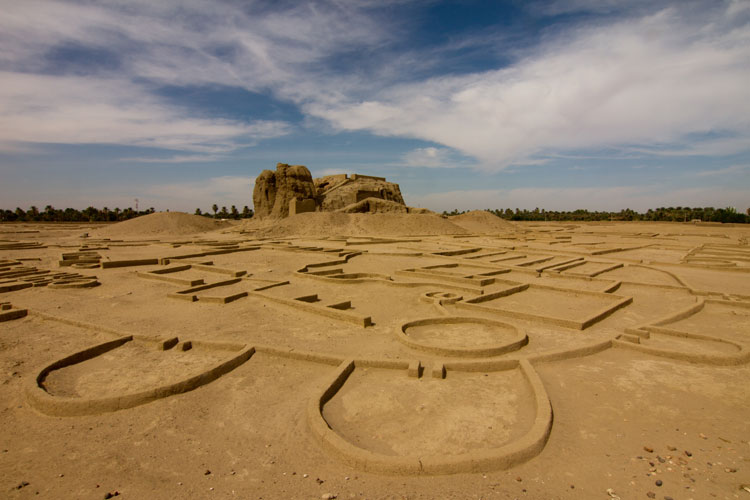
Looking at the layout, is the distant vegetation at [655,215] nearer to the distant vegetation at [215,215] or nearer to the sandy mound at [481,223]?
the distant vegetation at [215,215]

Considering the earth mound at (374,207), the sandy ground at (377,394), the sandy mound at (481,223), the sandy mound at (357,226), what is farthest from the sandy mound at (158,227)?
the sandy mound at (481,223)

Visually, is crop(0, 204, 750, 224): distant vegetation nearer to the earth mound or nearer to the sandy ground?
the earth mound

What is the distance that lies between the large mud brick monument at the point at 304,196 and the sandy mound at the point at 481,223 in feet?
A: 21.5

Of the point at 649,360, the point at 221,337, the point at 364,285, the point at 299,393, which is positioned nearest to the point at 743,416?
the point at 649,360

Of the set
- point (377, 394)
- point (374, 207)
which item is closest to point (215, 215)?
point (374, 207)

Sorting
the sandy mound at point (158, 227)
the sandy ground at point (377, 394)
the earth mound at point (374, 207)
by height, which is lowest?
the sandy ground at point (377, 394)

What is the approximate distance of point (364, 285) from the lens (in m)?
11.9

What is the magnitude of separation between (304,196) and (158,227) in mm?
14184

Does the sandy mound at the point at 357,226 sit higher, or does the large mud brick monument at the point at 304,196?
the large mud brick monument at the point at 304,196

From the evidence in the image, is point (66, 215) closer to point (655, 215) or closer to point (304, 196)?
point (304, 196)

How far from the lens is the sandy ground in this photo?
3.39 m

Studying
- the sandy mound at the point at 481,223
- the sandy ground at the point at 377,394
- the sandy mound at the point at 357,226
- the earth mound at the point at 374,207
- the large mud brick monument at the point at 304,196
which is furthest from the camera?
the earth mound at the point at 374,207

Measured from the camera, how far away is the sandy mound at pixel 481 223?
40000 millimetres

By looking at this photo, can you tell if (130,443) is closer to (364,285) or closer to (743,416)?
(743,416)
